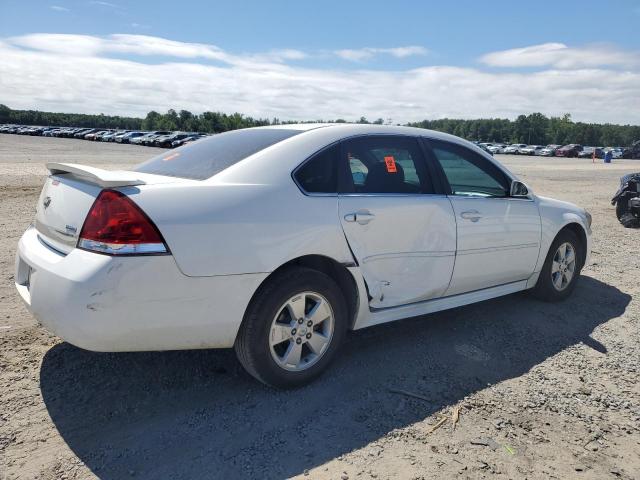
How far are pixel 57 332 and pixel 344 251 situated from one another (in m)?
1.67

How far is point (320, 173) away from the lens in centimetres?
341

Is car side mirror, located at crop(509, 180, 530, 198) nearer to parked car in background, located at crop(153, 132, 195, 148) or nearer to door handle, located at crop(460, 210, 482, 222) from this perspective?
door handle, located at crop(460, 210, 482, 222)

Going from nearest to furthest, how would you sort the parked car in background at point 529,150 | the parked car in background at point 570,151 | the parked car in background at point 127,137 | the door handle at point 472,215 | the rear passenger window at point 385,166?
the rear passenger window at point 385,166 → the door handle at point 472,215 → the parked car in background at point 127,137 → the parked car in background at point 570,151 → the parked car in background at point 529,150

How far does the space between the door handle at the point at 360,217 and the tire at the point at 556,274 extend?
2.34 metres

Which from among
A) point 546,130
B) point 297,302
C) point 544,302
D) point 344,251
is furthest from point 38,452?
point 546,130

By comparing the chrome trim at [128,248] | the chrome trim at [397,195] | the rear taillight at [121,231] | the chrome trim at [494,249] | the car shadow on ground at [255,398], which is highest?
the chrome trim at [397,195]

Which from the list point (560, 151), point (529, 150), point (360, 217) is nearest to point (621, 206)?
point (360, 217)

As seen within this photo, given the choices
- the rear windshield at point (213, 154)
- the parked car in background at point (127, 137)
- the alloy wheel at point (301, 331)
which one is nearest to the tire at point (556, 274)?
the alloy wheel at point (301, 331)

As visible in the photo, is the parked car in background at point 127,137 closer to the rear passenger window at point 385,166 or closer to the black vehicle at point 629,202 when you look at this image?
the black vehicle at point 629,202

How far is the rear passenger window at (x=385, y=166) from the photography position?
359cm

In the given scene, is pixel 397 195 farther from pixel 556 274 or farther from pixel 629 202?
pixel 629 202

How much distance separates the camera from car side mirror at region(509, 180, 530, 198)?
4.55 m

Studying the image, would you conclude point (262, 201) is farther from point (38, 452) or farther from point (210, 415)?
point (38, 452)

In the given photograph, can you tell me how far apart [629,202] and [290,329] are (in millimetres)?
9063
